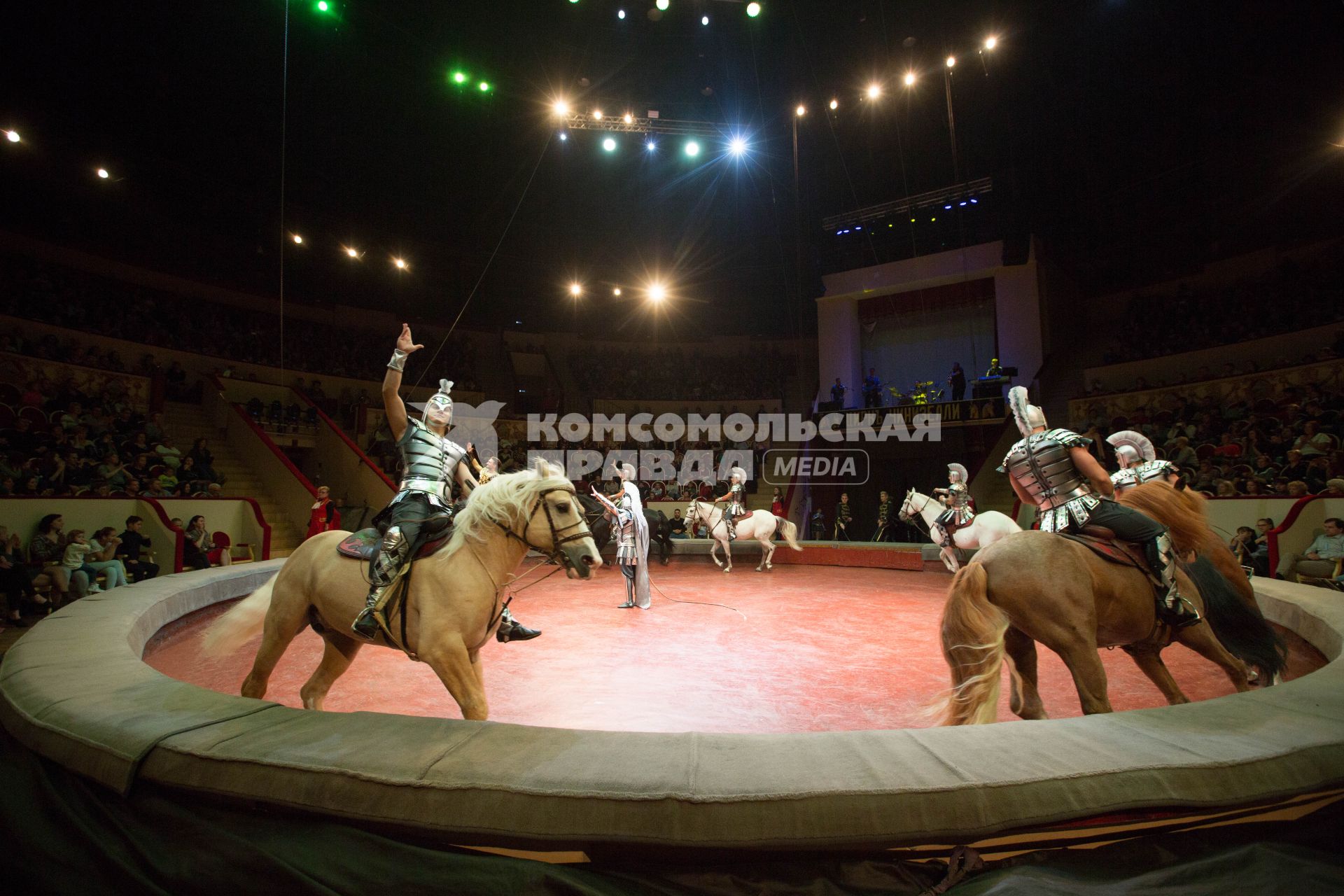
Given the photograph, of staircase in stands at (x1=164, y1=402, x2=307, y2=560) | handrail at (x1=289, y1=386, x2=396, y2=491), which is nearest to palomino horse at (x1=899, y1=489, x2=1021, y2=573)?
handrail at (x1=289, y1=386, x2=396, y2=491)

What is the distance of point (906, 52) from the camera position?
14.0 m

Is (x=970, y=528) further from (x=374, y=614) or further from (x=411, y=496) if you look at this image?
(x=374, y=614)

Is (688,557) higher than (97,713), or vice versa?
(97,713)

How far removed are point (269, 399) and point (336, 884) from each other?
18.1 m

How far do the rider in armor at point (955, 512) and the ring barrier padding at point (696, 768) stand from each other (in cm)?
654

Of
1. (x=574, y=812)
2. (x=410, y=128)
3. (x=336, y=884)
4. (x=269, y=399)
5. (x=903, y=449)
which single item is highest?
(x=410, y=128)

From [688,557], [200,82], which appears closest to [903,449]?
[688,557]

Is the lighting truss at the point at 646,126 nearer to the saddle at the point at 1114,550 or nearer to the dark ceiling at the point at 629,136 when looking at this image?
the dark ceiling at the point at 629,136

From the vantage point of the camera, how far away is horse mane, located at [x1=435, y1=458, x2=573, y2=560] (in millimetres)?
3211

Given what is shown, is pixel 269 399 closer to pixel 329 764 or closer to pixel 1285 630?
pixel 329 764

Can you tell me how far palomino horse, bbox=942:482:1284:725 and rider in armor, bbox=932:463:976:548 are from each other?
5.52 metres

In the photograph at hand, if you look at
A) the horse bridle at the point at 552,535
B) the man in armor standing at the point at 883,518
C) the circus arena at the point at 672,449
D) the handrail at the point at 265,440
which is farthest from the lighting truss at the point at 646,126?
the horse bridle at the point at 552,535

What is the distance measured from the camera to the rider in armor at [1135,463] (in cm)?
447

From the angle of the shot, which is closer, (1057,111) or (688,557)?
(688,557)
